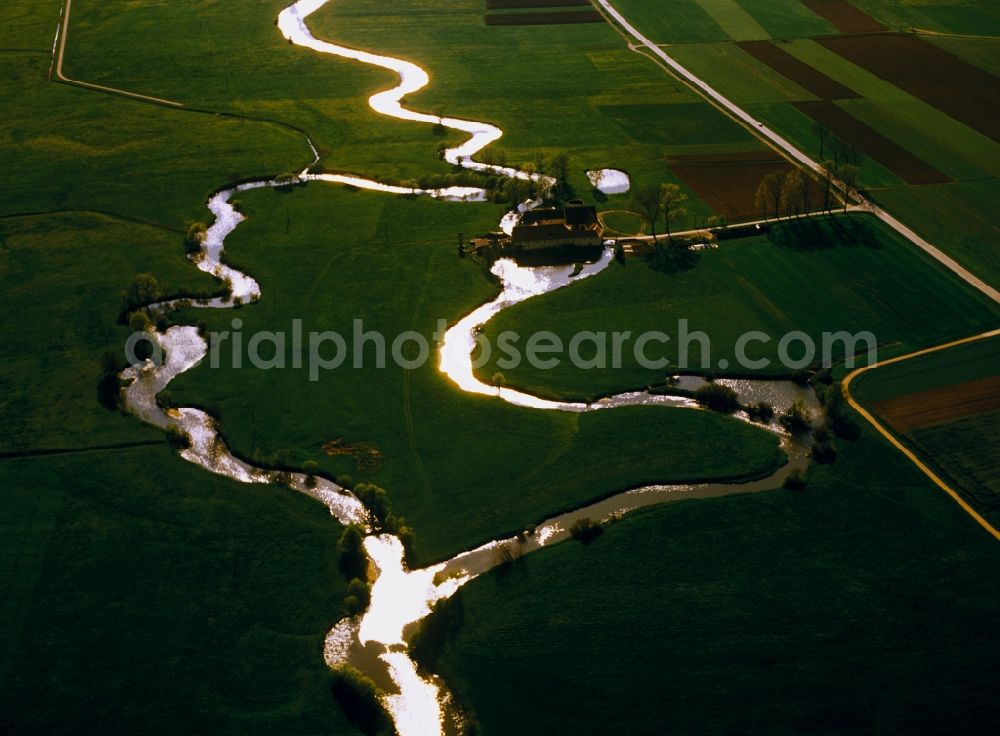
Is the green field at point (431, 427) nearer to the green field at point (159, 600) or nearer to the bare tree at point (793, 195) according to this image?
the green field at point (159, 600)

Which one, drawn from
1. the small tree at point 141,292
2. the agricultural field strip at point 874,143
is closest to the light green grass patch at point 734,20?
the agricultural field strip at point 874,143

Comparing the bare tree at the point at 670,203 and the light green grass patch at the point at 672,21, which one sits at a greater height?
the light green grass patch at the point at 672,21

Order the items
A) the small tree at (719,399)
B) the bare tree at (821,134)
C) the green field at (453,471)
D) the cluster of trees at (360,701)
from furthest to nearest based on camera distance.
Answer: the bare tree at (821,134), the small tree at (719,399), the green field at (453,471), the cluster of trees at (360,701)

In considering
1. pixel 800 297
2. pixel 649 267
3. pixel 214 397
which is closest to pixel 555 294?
pixel 649 267

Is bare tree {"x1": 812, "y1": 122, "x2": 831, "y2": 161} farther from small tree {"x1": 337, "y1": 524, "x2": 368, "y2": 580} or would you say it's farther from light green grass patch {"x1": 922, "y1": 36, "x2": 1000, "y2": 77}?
small tree {"x1": 337, "y1": 524, "x2": 368, "y2": 580}

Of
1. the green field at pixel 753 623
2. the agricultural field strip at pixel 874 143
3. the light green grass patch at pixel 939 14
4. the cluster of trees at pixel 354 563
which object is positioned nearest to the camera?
the green field at pixel 753 623

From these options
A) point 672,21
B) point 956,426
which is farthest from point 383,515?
point 672,21

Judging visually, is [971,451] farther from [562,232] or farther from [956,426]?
[562,232]
